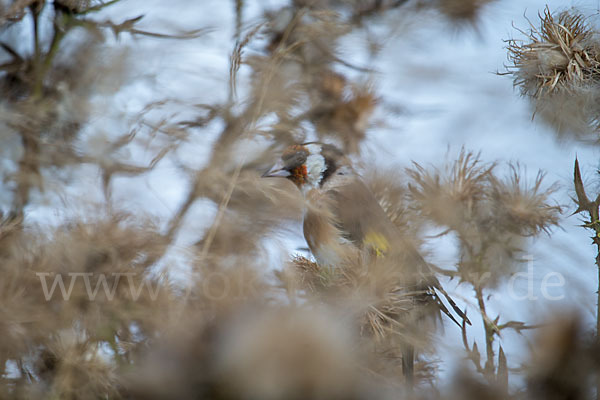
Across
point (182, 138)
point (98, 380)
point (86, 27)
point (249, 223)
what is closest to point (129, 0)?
point (86, 27)

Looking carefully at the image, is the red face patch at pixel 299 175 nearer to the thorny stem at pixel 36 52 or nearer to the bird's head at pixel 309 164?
the bird's head at pixel 309 164

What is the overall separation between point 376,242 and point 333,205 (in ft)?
0.29

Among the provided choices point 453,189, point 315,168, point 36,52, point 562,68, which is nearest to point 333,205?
point 315,168

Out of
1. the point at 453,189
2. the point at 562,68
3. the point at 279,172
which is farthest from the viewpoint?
the point at 279,172

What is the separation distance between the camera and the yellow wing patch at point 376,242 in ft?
1.49

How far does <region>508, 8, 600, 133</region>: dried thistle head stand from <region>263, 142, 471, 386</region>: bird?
152 mm

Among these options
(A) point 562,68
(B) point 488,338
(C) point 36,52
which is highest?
(A) point 562,68

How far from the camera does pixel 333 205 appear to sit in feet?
1.81

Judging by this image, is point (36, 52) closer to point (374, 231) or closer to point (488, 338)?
point (374, 231)

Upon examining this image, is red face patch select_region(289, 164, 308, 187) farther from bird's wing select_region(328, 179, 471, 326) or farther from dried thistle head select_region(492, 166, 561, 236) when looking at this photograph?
dried thistle head select_region(492, 166, 561, 236)

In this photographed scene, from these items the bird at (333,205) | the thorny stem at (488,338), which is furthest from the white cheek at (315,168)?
the thorny stem at (488,338)

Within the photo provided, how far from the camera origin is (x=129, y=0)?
60 centimetres

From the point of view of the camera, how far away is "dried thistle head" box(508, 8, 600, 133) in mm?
300

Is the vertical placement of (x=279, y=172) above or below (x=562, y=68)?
below
